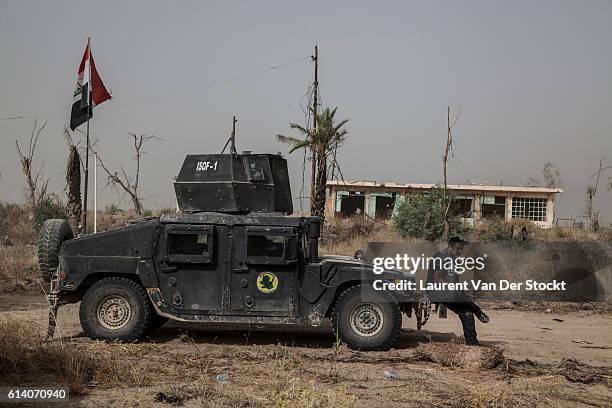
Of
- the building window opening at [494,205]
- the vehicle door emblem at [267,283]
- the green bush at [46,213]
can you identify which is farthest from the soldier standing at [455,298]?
the building window opening at [494,205]

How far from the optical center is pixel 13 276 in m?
17.6

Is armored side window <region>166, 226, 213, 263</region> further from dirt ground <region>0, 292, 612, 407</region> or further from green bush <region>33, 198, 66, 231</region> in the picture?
green bush <region>33, 198, 66, 231</region>

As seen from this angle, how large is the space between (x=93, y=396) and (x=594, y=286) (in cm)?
1281

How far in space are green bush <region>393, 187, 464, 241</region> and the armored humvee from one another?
1644 centimetres

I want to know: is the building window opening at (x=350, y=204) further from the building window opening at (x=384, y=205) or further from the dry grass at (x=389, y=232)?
the dry grass at (x=389, y=232)

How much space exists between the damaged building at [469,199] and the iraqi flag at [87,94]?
21563mm

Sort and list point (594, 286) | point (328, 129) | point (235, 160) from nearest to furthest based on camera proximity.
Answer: point (235, 160) → point (594, 286) → point (328, 129)

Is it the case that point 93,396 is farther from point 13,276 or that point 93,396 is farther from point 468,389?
point 13,276

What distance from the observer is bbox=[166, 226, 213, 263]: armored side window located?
10125mm

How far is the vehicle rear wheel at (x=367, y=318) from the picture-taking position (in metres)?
9.94

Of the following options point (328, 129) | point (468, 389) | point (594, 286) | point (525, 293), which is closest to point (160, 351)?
point (468, 389)

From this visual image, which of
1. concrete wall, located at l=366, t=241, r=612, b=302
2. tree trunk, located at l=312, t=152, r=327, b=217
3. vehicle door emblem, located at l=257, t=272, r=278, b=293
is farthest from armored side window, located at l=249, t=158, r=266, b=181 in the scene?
tree trunk, located at l=312, t=152, r=327, b=217

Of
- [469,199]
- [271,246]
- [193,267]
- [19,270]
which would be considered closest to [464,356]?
[271,246]

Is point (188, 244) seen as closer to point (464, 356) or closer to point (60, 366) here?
point (60, 366)
